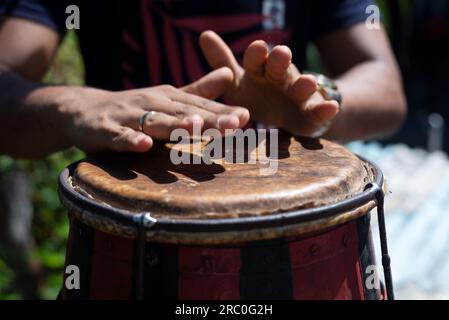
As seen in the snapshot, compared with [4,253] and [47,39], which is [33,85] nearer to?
[47,39]

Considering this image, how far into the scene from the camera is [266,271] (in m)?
1.15

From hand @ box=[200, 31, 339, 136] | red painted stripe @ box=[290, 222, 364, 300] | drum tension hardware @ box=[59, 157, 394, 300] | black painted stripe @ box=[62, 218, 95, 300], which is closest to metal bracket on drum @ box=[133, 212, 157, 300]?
drum tension hardware @ box=[59, 157, 394, 300]

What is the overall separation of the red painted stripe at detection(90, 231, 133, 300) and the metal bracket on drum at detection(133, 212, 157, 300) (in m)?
0.04

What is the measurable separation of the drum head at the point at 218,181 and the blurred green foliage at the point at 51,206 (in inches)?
71.6

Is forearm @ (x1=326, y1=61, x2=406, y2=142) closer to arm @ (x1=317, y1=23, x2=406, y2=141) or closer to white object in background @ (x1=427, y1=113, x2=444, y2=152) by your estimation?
arm @ (x1=317, y1=23, x2=406, y2=141)

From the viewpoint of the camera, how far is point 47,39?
1.98 m

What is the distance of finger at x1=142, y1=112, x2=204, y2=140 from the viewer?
1297 millimetres

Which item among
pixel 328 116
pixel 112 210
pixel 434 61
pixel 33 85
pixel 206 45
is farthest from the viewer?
pixel 434 61

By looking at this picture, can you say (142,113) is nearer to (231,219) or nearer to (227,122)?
(227,122)

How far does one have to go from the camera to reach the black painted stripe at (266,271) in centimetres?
113

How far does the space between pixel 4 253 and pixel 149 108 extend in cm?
196

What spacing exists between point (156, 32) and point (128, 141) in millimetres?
810

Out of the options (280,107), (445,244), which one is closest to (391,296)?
(280,107)

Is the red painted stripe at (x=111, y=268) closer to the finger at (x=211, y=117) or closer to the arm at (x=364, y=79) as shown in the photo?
the finger at (x=211, y=117)
